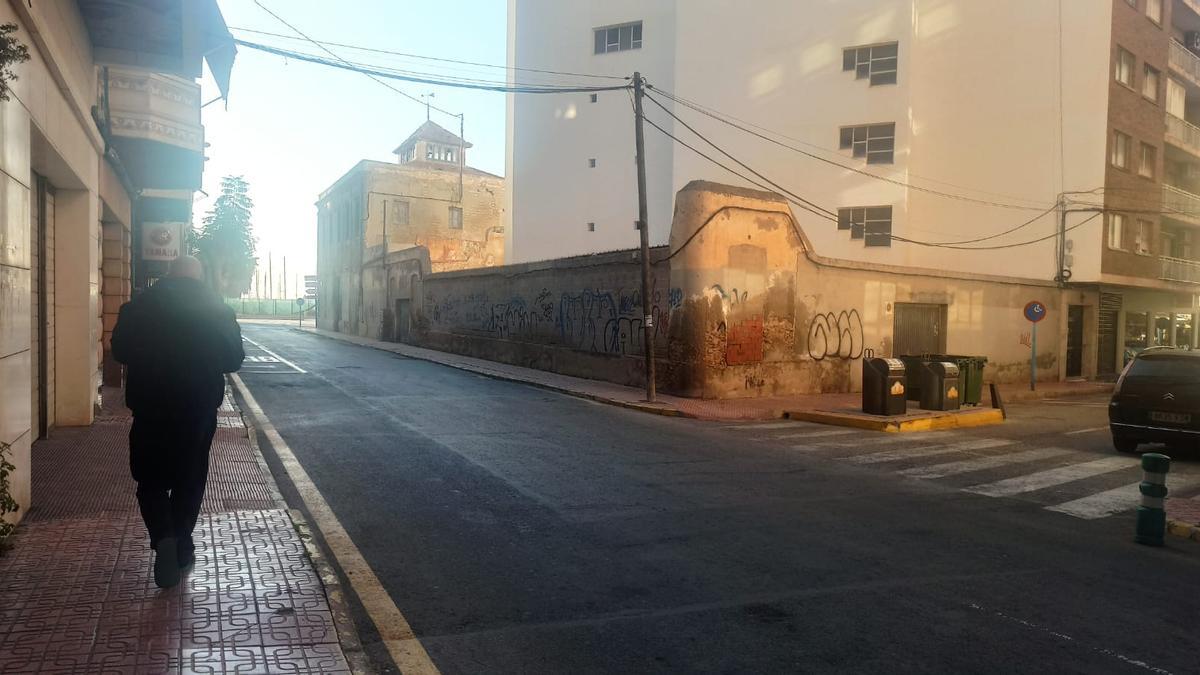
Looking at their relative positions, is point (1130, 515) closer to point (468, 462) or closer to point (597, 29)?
point (468, 462)

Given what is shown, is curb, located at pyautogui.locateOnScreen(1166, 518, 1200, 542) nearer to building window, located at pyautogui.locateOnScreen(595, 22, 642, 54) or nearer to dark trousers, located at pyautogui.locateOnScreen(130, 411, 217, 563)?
dark trousers, located at pyautogui.locateOnScreen(130, 411, 217, 563)

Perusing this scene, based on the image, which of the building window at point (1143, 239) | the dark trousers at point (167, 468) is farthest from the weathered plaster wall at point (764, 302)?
the building window at point (1143, 239)

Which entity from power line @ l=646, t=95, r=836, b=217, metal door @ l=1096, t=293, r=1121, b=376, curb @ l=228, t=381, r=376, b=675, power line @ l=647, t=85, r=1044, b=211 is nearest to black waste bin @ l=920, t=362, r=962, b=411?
curb @ l=228, t=381, r=376, b=675

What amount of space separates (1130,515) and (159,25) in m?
12.6

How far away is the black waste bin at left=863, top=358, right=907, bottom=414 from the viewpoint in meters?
14.4

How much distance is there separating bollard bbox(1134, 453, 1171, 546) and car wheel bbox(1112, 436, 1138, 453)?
19.7 feet

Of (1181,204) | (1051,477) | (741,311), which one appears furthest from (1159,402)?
Answer: (1181,204)

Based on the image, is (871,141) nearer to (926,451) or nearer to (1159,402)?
(1159,402)

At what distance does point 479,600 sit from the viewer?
15.3 feet

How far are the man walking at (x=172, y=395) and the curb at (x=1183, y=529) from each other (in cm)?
778

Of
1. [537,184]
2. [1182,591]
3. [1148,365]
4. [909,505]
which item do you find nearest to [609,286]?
[1148,365]

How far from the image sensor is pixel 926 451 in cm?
1148

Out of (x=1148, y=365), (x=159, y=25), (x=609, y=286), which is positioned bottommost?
(x=1148, y=365)

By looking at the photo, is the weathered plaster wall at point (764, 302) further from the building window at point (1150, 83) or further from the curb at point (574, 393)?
the building window at point (1150, 83)
